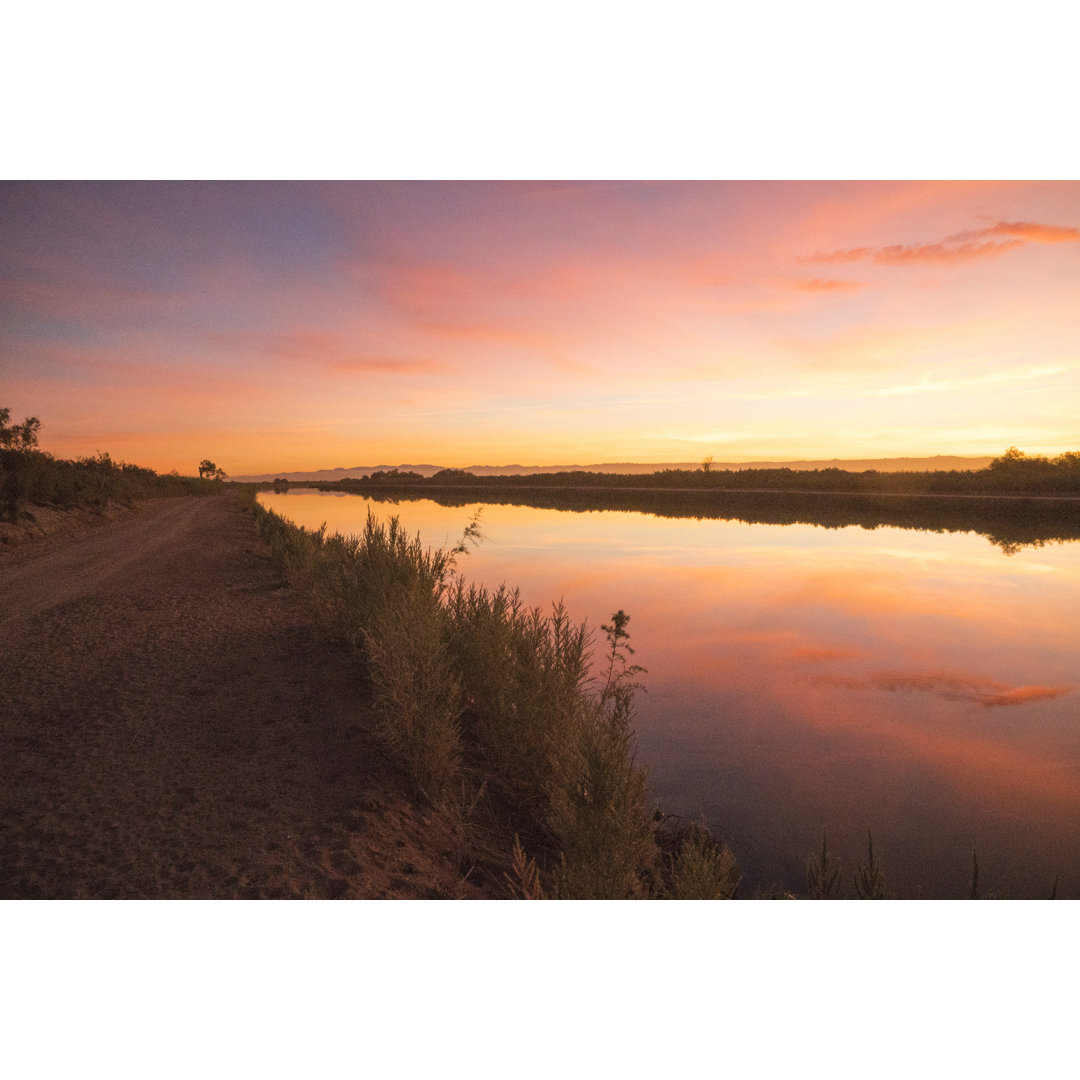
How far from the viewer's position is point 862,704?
5.44 metres

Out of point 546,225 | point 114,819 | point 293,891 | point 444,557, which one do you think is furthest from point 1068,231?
point 114,819

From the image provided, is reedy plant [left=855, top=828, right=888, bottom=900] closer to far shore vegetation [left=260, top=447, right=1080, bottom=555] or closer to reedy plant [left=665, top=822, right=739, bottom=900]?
reedy plant [left=665, top=822, right=739, bottom=900]

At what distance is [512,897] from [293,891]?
3.06 ft

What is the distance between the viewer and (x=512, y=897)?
2779 mm

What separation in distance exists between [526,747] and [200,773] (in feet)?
5.83

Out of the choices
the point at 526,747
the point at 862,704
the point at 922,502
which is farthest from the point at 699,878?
the point at 922,502

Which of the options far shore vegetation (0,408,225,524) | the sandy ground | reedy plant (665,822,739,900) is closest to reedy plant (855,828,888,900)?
reedy plant (665,822,739,900)

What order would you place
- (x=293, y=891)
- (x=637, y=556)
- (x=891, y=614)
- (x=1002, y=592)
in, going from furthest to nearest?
(x=637, y=556), (x=1002, y=592), (x=891, y=614), (x=293, y=891)

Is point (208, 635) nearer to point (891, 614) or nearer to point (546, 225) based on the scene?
point (546, 225)

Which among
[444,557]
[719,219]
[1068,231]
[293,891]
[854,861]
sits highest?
[719,219]

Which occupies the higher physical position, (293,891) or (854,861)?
(293,891)

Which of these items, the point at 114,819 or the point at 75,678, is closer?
the point at 114,819

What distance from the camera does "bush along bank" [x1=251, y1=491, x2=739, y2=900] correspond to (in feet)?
8.78

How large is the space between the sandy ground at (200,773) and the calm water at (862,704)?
75.2 inches
